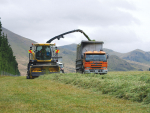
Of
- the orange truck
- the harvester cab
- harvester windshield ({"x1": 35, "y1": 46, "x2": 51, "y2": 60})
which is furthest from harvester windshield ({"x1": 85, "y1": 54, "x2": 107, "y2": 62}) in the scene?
harvester windshield ({"x1": 35, "y1": 46, "x2": 51, "y2": 60})

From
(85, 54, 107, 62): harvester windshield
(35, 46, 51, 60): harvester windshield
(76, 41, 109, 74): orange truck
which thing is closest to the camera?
(76, 41, 109, 74): orange truck

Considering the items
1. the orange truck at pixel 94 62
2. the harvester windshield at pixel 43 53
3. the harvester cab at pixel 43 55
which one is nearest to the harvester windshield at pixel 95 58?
→ the orange truck at pixel 94 62

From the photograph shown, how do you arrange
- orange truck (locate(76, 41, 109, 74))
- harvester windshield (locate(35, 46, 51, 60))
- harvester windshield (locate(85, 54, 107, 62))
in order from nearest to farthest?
orange truck (locate(76, 41, 109, 74)) < harvester windshield (locate(85, 54, 107, 62)) < harvester windshield (locate(35, 46, 51, 60))

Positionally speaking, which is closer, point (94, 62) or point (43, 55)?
point (94, 62)

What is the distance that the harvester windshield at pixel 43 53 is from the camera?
2934cm

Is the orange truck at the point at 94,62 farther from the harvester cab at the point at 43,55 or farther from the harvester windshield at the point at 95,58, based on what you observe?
the harvester cab at the point at 43,55

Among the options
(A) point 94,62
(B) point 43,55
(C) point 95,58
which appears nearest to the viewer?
(A) point 94,62

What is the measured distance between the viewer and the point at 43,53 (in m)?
29.4

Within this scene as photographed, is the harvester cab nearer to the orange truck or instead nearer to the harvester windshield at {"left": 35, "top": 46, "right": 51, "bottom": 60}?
the harvester windshield at {"left": 35, "top": 46, "right": 51, "bottom": 60}

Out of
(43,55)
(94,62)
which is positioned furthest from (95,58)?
A: (43,55)

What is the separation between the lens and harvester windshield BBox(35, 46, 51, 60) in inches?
1155

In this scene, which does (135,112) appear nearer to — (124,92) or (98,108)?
(98,108)

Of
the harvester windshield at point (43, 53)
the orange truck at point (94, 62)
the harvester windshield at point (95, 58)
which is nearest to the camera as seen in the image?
the orange truck at point (94, 62)

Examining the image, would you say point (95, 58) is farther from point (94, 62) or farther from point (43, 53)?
point (43, 53)
